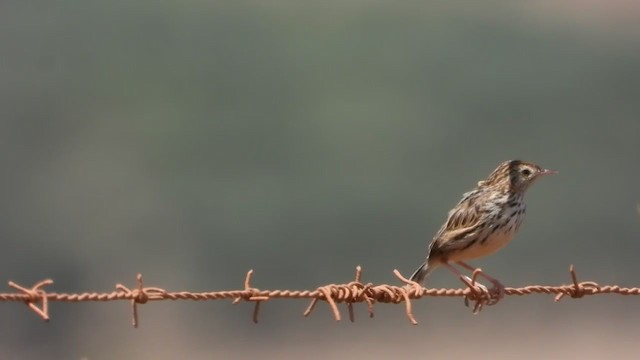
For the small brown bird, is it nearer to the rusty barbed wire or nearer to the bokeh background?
the rusty barbed wire

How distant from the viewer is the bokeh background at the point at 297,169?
172 ft

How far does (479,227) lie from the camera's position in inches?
497

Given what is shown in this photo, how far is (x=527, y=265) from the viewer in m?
53.0

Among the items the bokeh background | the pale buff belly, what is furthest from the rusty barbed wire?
the bokeh background

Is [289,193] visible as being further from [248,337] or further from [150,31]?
[150,31]

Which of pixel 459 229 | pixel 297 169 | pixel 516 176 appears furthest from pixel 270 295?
pixel 297 169

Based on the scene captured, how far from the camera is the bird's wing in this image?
12625mm

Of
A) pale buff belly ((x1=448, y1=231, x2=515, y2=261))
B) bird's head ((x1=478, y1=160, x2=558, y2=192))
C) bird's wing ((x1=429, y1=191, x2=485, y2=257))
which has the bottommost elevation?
pale buff belly ((x1=448, y1=231, x2=515, y2=261))

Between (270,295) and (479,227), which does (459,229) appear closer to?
(479,227)

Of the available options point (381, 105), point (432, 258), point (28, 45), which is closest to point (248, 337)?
point (381, 105)

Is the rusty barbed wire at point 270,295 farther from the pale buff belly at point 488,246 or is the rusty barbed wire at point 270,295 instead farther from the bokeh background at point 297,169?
the bokeh background at point 297,169

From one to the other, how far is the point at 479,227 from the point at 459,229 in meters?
0.15

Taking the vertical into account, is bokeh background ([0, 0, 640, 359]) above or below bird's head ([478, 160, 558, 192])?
above

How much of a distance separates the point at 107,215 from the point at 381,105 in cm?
1307
